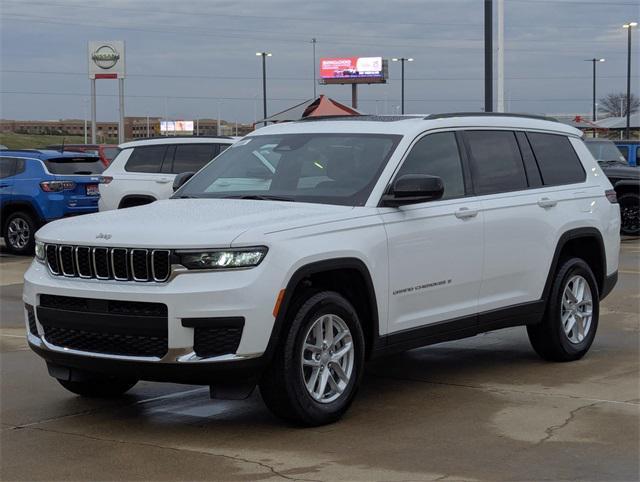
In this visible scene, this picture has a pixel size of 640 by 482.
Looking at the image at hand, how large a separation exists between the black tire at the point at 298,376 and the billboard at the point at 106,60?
5382cm

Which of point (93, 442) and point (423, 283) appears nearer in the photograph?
point (93, 442)

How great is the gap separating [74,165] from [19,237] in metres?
1.55

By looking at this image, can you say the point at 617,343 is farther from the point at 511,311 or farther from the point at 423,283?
the point at 423,283

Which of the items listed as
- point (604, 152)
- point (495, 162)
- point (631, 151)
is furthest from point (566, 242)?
point (631, 151)

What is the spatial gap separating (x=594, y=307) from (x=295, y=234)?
3.54 metres

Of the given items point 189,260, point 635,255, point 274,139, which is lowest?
point 635,255

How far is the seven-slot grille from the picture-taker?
20.3 ft

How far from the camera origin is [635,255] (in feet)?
57.8

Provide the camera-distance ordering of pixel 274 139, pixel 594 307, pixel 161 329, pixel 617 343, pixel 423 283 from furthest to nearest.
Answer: pixel 617 343 → pixel 594 307 → pixel 274 139 → pixel 423 283 → pixel 161 329

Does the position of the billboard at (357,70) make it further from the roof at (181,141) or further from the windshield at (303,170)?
the windshield at (303,170)

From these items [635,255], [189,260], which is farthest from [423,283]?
[635,255]

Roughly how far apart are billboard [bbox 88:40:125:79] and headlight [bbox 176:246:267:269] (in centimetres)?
5406

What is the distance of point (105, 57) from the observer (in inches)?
2325

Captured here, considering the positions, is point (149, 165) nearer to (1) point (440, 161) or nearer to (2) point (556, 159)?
(2) point (556, 159)
